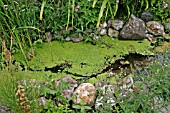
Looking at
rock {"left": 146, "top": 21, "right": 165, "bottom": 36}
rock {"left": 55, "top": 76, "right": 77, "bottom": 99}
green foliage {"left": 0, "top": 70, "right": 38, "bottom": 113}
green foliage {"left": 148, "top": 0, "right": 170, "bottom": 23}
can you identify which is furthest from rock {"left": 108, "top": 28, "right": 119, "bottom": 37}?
green foliage {"left": 0, "top": 70, "right": 38, "bottom": 113}

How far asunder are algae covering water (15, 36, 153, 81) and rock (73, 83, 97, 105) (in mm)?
440

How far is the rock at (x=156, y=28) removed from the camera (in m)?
3.37

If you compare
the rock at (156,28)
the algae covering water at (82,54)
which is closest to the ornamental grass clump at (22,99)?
the algae covering water at (82,54)

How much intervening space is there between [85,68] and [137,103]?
1124 millimetres

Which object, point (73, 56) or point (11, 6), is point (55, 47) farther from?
point (11, 6)

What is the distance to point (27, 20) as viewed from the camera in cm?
296

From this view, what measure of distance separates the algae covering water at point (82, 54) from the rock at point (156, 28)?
0.58ft

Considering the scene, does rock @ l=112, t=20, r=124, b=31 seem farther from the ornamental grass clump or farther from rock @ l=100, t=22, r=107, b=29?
the ornamental grass clump

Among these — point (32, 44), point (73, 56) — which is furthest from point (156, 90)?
point (32, 44)

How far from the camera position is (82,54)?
306cm

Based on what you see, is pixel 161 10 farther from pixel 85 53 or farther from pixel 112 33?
pixel 85 53

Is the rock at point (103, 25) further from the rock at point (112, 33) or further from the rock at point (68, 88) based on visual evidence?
the rock at point (68, 88)

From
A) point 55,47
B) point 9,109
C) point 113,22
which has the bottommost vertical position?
point 9,109

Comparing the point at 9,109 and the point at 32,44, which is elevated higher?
the point at 32,44
